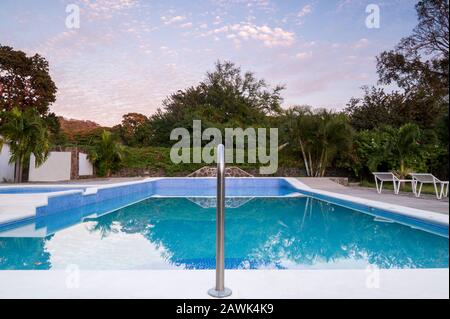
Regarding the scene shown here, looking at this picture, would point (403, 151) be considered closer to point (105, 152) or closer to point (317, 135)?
point (317, 135)

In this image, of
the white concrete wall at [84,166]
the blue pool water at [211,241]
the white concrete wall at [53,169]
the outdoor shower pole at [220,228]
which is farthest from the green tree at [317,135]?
the outdoor shower pole at [220,228]

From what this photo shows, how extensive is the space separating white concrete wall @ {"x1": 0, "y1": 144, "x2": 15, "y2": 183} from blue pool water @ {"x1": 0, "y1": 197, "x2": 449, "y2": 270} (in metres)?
7.16

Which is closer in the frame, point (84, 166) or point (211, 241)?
point (211, 241)

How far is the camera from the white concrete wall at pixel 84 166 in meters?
15.2

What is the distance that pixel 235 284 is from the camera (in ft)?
6.92

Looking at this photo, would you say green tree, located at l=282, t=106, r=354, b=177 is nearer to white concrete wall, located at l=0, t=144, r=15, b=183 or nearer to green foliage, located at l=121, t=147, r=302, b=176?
green foliage, located at l=121, t=147, r=302, b=176

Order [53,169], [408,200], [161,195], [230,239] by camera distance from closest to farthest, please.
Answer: [230,239] < [408,200] < [161,195] < [53,169]

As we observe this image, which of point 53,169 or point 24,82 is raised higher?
point 24,82

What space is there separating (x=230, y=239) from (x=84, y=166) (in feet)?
41.5

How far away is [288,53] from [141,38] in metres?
5.54

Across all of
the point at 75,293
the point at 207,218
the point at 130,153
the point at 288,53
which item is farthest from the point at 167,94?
the point at 75,293
